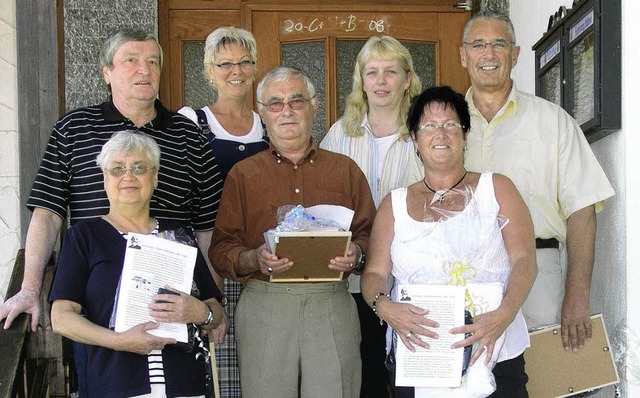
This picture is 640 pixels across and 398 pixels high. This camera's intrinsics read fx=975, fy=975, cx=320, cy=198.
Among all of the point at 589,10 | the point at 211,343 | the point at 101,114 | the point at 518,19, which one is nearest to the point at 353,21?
the point at 518,19

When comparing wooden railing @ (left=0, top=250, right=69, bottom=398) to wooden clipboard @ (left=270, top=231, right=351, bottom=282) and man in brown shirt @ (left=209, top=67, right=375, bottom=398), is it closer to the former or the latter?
man in brown shirt @ (left=209, top=67, right=375, bottom=398)

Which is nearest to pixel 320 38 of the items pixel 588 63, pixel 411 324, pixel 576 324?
pixel 588 63

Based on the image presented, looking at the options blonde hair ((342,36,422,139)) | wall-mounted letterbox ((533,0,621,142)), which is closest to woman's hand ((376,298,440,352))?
blonde hair ((342,36,422,139))

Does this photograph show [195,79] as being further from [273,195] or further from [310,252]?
[310,252]

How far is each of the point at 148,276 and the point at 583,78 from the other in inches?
90.2

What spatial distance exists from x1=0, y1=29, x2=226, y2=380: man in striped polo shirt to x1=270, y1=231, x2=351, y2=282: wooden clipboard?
18.6 inches

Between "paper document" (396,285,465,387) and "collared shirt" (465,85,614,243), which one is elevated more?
"collared shirt" (465,85,614,243)

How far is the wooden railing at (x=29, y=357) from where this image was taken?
3.51 metres

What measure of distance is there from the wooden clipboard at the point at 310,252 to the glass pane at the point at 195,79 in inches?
113

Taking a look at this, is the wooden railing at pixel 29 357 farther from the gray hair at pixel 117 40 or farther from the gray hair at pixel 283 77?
the gray hair at pixel 283 77

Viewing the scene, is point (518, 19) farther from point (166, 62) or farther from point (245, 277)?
point (245, 277)

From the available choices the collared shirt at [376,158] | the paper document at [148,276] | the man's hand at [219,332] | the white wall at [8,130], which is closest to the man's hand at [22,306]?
the paper document at [148,276]

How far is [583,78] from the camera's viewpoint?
4.55 m

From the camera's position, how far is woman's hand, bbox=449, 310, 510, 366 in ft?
10.9
